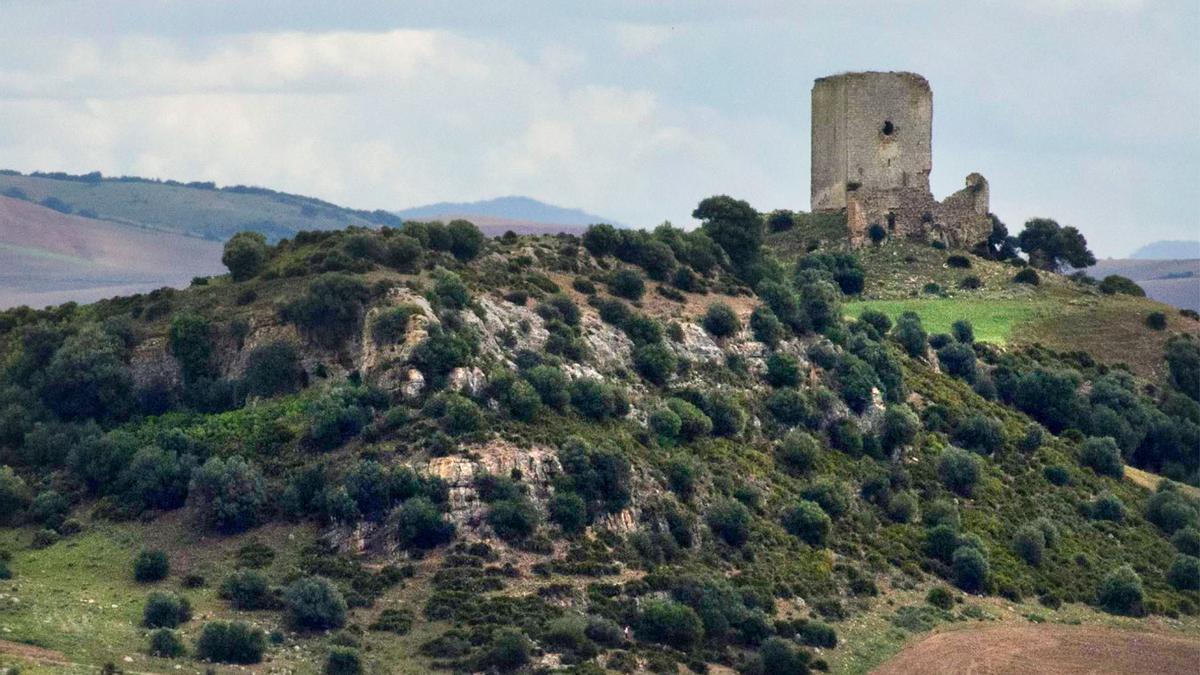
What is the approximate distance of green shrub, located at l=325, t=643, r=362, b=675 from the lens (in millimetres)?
57531

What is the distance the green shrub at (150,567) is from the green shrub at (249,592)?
2248 mm

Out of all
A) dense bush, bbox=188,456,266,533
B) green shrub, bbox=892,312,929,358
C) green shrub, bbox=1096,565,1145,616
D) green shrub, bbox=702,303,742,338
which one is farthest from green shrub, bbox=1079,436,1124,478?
dense bush, bbox=188,456,266,533

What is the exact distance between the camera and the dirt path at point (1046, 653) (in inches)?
2586

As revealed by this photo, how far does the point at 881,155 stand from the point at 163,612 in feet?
181

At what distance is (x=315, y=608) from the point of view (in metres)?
60.5

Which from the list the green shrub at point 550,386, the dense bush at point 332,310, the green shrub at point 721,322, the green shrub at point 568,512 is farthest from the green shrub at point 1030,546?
the dense bush at point 332,310

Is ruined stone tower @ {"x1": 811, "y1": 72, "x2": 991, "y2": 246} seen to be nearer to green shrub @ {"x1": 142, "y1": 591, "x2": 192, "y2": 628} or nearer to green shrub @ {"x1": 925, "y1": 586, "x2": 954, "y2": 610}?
green shrub @ {"x1": 925, "y1": 586, "x2": 954, "y2": 610}

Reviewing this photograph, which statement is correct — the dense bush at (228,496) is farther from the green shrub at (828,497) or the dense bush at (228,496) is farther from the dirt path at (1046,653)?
the green shrub at (828,497)

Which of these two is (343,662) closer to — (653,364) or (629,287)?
(653,364)

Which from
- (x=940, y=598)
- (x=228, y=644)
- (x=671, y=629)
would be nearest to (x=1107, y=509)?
(x=940, y=598)

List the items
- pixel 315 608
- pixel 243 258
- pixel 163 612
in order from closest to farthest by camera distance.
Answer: pixel 163 612 < pixel 315 608 < pixel 243 258

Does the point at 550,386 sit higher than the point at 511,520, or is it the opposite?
the point at 550,386

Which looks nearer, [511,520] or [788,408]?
[511,520]

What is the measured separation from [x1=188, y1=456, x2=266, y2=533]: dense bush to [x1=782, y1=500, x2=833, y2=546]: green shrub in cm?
1654
